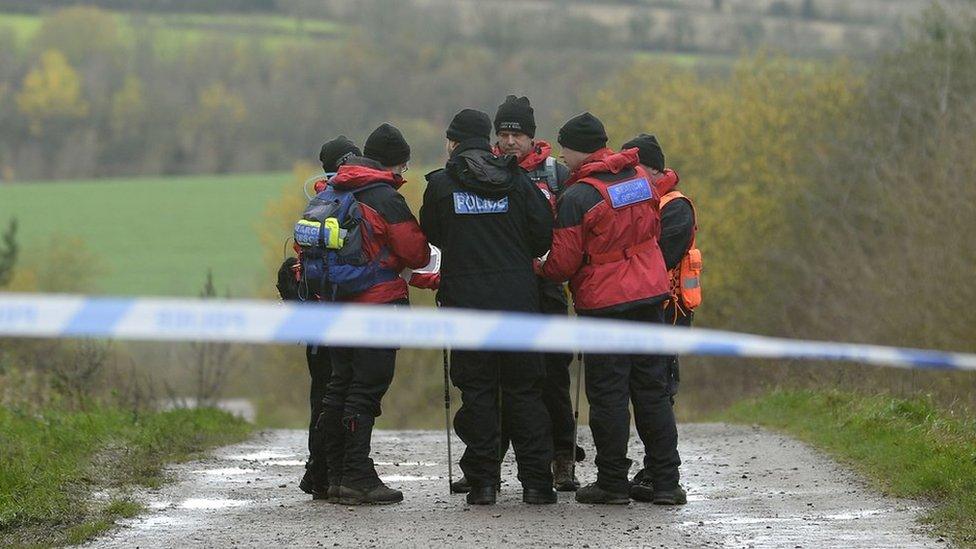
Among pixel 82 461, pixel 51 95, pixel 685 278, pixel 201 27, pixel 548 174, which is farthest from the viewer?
pixel 201 27

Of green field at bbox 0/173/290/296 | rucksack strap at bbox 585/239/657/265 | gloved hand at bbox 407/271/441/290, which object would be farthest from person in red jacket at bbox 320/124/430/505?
green field at bbox 0/173/290/296

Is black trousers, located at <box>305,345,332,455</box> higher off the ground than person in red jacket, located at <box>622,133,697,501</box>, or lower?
lower

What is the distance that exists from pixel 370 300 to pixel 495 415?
1019 millimetres

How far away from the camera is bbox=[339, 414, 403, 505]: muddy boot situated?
972cm

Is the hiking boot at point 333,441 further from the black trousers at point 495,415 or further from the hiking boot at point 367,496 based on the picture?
the black trousers at point 495,415

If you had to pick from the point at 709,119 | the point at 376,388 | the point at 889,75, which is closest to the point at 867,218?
the point at 889,75

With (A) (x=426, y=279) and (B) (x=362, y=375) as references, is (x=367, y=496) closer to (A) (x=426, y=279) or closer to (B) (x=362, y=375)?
(B) (x=362, y=375)

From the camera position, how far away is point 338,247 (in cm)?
949

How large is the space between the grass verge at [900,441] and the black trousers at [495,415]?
7.11ft

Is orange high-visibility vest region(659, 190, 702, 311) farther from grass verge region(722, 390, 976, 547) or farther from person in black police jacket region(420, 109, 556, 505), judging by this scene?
grass verge region(722, 390, 976, 547)

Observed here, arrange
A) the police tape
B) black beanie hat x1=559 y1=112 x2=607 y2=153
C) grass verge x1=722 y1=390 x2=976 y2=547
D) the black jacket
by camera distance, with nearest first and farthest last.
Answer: the police tape
grass verge x1=722 y1=390 x2=976 y2=547
the black jacket
black beanie hat x1=559 y1=112 x2=607 y2=153

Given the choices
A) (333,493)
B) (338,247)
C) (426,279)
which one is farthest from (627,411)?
(338,247)

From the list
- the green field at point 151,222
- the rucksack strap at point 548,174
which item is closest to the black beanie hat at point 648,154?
the rucksack strap at point 548,174

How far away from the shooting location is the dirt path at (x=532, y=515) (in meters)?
8.38
